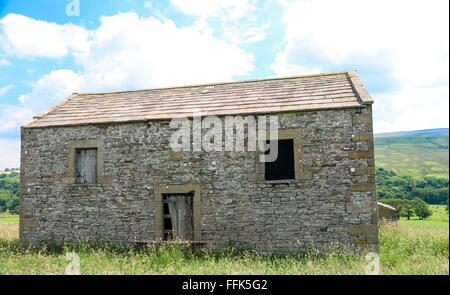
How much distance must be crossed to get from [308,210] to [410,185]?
36.7m

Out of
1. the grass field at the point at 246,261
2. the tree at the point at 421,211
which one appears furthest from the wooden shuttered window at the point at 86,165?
the tree at the point at 421,211

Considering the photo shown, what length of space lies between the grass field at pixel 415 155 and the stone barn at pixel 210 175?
42283 mm

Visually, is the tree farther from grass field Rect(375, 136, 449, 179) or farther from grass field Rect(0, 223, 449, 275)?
grass field Rect(375, 136, 449, 179)

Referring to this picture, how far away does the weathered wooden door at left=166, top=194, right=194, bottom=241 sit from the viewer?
9.13 m

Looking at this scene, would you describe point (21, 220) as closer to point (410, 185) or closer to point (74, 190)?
point (74, 190)

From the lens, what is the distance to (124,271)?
679 centimetres

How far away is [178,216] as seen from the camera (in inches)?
364

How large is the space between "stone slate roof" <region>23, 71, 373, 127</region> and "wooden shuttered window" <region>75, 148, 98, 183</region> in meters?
0.92

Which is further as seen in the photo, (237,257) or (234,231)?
(234,231)

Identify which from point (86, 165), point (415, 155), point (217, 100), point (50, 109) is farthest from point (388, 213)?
point (415, 155)

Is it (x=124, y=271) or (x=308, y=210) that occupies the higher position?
(x=308, y=210)

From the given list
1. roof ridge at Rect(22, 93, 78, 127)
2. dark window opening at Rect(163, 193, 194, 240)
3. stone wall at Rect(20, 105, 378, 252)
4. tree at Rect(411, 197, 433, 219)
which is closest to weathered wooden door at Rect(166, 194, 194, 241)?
dark window opening at Rect(163, 193, 194, 240)

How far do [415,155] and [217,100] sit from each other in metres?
62.2

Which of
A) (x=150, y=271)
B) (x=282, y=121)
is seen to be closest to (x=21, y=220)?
(x=150, y=271)
